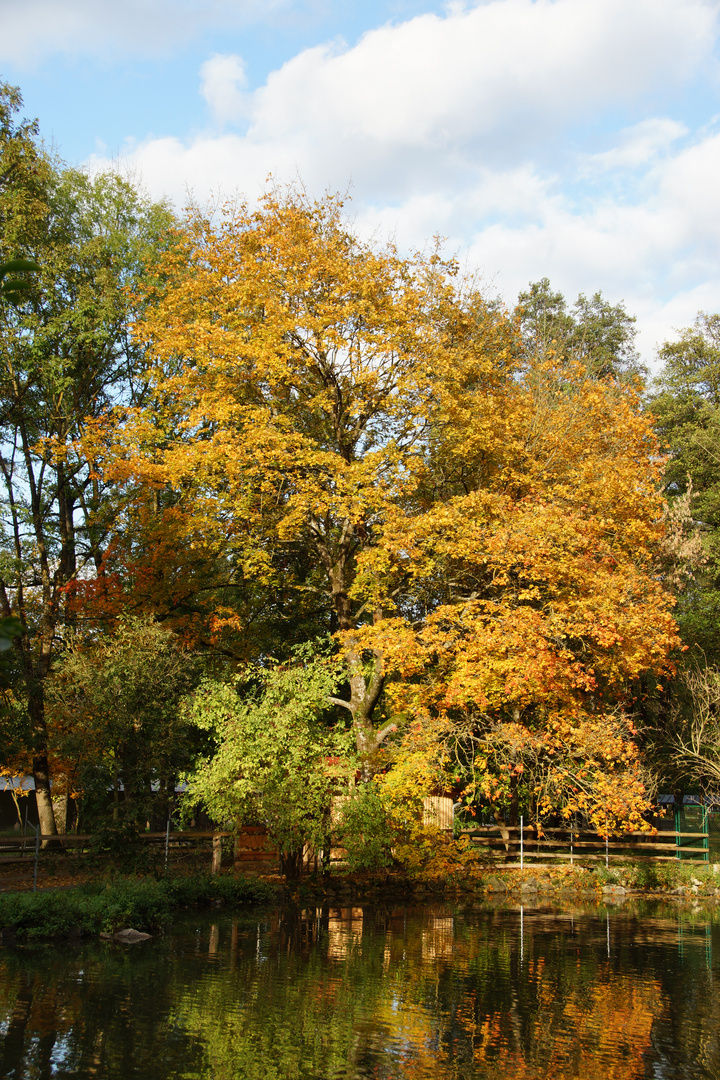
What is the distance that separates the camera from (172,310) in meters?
21.9

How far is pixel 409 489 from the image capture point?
19109mm

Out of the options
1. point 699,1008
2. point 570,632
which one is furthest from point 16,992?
point 570,632

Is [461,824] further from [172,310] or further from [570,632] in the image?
[172,310]

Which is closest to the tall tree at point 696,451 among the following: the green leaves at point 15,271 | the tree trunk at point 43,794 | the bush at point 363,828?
the bush at point 363,828

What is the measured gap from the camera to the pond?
733 centimetres

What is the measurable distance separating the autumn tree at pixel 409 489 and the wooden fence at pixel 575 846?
269 cm

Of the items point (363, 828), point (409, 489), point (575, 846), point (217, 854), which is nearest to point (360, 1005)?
point (363, 828)

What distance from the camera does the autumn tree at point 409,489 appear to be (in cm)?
1791

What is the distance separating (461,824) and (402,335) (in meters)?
11.7

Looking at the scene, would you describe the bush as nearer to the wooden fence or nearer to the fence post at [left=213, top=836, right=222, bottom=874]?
the fence post at [left=213, top=836, right=222, bottom=874]

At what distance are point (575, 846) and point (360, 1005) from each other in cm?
1701

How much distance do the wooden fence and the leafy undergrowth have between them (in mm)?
8769

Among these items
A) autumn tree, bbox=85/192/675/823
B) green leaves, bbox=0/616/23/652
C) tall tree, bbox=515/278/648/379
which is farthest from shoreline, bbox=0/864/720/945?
tall tree, bbox=515/278/648/379

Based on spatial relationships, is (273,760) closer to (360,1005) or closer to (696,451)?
(360,1005)
